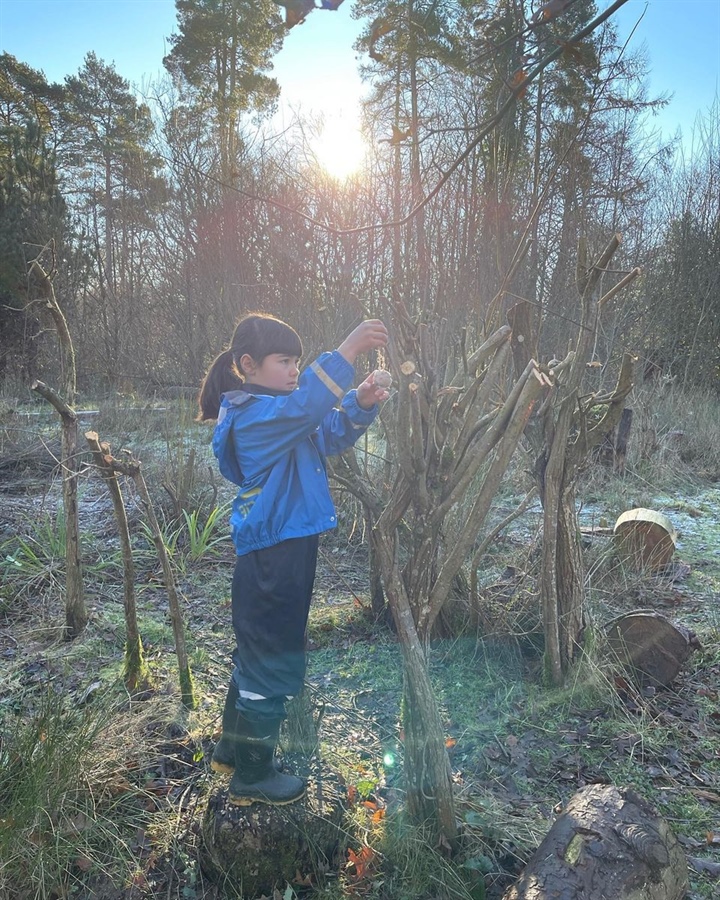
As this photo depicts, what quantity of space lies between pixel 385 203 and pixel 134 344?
5.39 m

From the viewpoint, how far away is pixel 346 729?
2.64 m

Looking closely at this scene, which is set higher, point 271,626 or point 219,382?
point 219,382

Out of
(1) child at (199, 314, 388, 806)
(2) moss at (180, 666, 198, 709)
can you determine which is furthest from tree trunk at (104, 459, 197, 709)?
(1) child at (199, 314, 388, 806)

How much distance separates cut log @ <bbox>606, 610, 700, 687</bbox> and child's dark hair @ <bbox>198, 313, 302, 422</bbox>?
211 centimetres

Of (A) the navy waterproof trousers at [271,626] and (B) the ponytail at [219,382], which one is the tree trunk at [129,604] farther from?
(A) the navy waterproof trousers at [271,626]

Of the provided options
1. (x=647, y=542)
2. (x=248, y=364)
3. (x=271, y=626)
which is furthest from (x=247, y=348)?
(x=647, y=542)

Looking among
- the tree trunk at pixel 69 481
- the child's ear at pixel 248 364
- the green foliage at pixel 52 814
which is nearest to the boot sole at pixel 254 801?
the green foliage at pixel 52 814

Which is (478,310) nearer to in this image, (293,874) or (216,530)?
(216,530)

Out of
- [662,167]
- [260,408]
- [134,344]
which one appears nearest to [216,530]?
[260,408]

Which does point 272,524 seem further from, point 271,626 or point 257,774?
point 257,774

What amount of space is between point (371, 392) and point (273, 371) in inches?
13.1

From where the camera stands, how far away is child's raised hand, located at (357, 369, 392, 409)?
1.91m

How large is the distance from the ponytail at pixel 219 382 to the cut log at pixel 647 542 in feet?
9.82

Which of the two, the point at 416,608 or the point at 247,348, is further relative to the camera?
the point at 416,608
